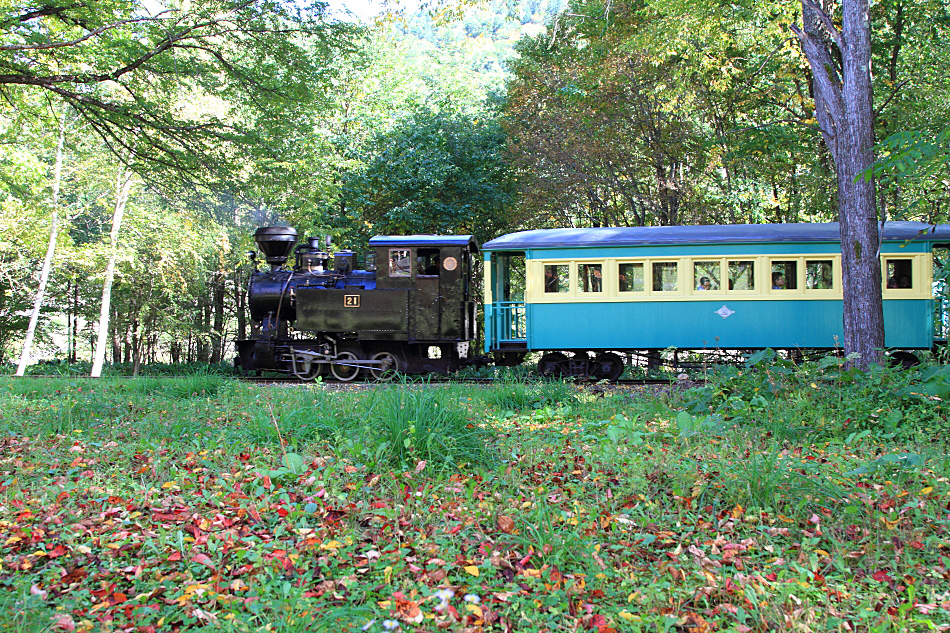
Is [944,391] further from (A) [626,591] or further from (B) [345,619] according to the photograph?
(B) [345,619]

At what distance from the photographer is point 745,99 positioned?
16.5 meters

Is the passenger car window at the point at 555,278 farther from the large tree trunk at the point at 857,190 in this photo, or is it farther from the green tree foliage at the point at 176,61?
the green tree foliage at the point at 176,61

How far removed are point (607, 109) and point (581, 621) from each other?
53.9 feet

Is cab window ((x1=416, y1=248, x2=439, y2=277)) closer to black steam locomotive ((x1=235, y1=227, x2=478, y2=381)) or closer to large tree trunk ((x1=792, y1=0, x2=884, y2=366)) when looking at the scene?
black steam locomotive ((x1=235, y1=227, x2=478, y2=381))

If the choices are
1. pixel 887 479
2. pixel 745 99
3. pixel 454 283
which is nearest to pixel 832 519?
pixel 887 479

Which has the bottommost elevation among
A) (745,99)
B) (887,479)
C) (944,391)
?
(887,479)

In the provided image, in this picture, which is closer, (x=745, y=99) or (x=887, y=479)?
(x=887, y=479)

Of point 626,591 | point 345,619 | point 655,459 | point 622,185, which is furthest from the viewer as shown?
point 622,185

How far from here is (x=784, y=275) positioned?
11.3 metres

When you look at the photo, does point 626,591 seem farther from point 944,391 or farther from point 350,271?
point 350,271

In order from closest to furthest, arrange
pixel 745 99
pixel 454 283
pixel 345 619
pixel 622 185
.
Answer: pixel 345 619, pixel 454 283, pixel 745 99, pixel 622 185

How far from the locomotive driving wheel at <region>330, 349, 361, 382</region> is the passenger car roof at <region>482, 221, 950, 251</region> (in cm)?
321

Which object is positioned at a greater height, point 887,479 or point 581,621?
point 887,479

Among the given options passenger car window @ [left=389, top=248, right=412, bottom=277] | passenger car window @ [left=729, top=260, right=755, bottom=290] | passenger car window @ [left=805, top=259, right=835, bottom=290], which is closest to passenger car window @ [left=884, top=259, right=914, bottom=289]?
passenger car window @ [left=805, top=259, right=835, bottom=290]
